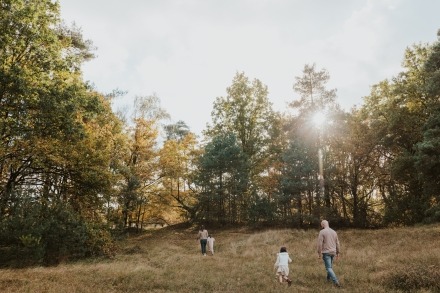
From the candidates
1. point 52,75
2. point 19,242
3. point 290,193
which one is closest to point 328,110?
point 290,193

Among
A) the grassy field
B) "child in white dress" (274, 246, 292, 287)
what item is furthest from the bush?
"child in white dress" (274, 246, 292, 287)

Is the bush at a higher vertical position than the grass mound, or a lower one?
higher

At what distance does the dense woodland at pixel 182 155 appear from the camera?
53.6 ft

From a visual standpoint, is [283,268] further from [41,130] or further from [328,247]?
[41,130]

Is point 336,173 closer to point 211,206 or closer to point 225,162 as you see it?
point 225,162

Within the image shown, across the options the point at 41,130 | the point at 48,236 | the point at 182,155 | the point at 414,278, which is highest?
the point at 182,155

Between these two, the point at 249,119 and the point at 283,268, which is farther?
→ the point at 249,119

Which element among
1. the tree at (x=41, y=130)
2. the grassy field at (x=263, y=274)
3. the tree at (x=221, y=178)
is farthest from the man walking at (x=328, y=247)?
the tree at (x=221, y=178)

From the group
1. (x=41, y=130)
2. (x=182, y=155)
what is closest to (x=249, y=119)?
(x=182, y=155)

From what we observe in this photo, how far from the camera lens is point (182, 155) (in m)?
40.6

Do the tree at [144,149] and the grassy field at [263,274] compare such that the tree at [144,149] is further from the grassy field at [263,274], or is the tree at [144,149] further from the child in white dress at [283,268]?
the child in white dress at [283,268]

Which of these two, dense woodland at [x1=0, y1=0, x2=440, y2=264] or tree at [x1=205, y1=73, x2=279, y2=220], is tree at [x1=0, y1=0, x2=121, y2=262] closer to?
dense woodland at [x1=0, y1=0, x2=440, y2=264]

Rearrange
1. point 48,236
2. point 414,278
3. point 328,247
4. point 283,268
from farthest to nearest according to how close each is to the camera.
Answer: point 48,236
point 283,268
point 328,247
point 414,278

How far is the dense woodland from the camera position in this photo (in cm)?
1634
